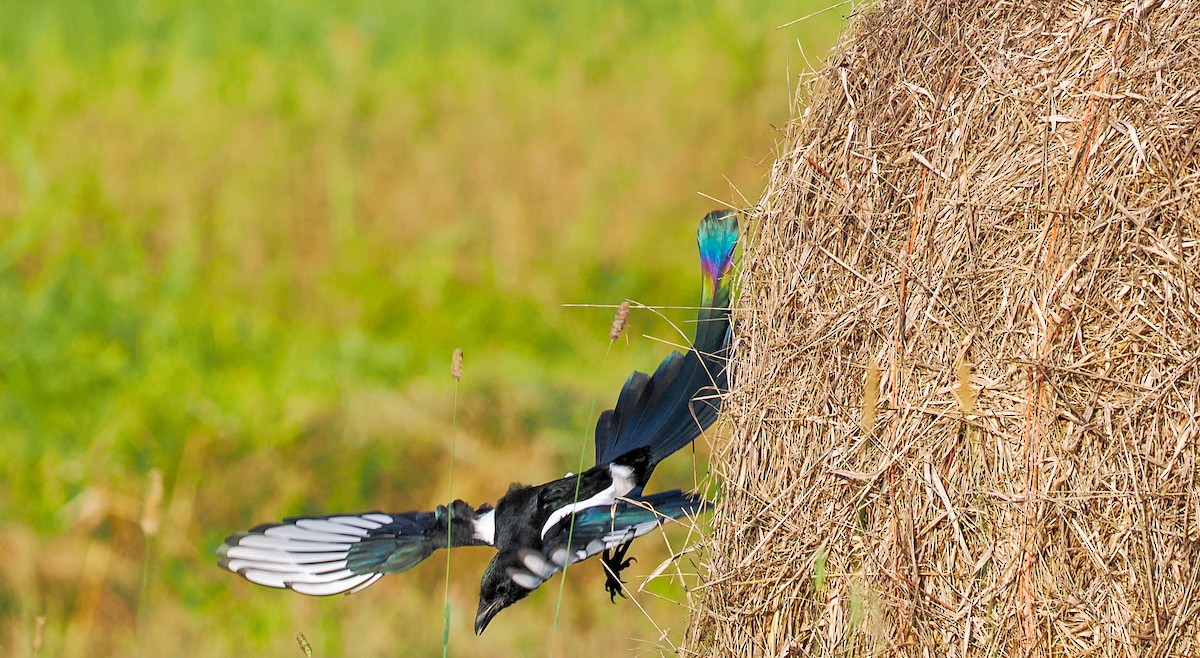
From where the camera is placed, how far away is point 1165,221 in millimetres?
1930

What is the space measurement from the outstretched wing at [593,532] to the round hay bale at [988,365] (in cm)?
25

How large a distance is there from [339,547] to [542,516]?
1.50 ft

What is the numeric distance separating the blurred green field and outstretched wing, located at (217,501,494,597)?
1355 mm

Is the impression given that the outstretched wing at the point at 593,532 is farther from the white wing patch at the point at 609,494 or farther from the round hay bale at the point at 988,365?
the round hay bale at the point at 988,365

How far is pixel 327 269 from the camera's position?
216 inches

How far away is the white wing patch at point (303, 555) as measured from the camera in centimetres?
268

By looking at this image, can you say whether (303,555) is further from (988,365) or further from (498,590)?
(988,365)

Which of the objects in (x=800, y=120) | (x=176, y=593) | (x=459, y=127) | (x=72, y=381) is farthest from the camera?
(x=459, y=127)

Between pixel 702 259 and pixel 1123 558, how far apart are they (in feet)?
3.86

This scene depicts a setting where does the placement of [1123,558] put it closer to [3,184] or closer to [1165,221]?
[1165,221]

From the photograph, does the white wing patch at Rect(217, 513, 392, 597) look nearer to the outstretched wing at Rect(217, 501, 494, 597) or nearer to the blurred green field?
the outstretched wing at Rect(217, 501, 494, 597)

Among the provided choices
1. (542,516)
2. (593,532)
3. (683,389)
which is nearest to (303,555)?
(542,516)

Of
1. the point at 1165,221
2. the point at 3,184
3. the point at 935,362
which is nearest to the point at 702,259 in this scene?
the point at 935,362

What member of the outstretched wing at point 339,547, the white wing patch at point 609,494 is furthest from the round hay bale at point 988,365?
the outstretched wing at point 339,547
